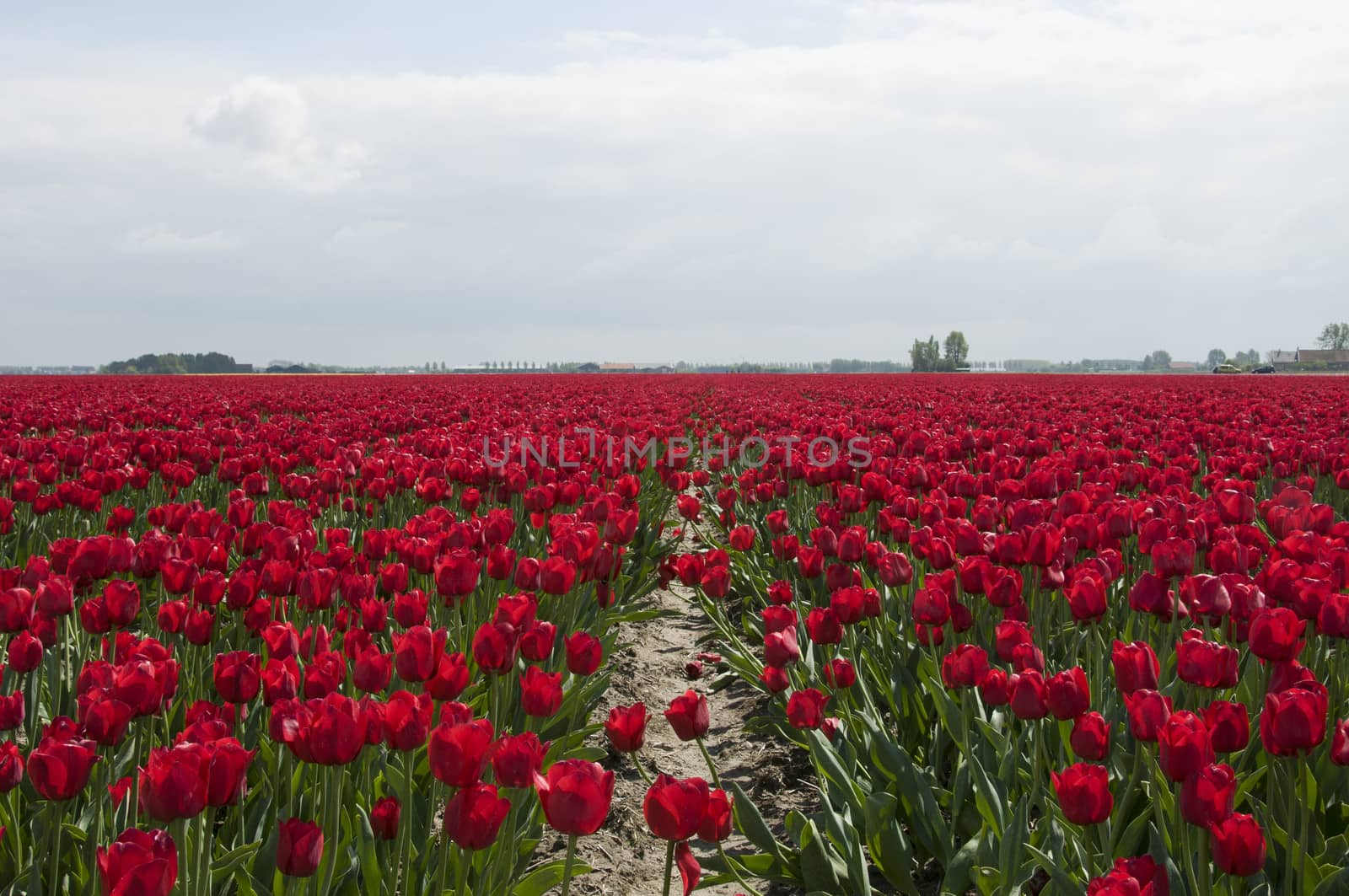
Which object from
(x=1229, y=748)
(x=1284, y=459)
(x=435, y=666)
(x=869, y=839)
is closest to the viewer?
(x=1229, y=748)

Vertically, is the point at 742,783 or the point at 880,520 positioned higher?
the point at 880,520

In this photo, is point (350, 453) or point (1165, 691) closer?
point (1165, 691)

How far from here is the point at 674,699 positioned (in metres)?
2.68

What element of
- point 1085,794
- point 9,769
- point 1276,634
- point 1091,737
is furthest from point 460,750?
point 1276,634

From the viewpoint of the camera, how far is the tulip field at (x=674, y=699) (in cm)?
188

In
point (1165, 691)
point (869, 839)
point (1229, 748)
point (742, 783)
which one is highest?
point (1229, 748)

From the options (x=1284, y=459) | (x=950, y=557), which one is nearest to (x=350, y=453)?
(x=950, y=557)

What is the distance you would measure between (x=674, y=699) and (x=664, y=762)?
72.7 inches

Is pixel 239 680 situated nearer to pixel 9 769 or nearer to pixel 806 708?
pixel 9 769

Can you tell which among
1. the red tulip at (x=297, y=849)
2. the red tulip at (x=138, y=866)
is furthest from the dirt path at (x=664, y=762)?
the red tulip at (x=138, y=866)

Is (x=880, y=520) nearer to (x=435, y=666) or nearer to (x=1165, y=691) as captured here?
(x=1165, y=691)

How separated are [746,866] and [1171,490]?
3.44 metres

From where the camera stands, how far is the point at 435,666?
2449 millimetres

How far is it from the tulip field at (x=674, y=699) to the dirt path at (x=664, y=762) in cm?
4
